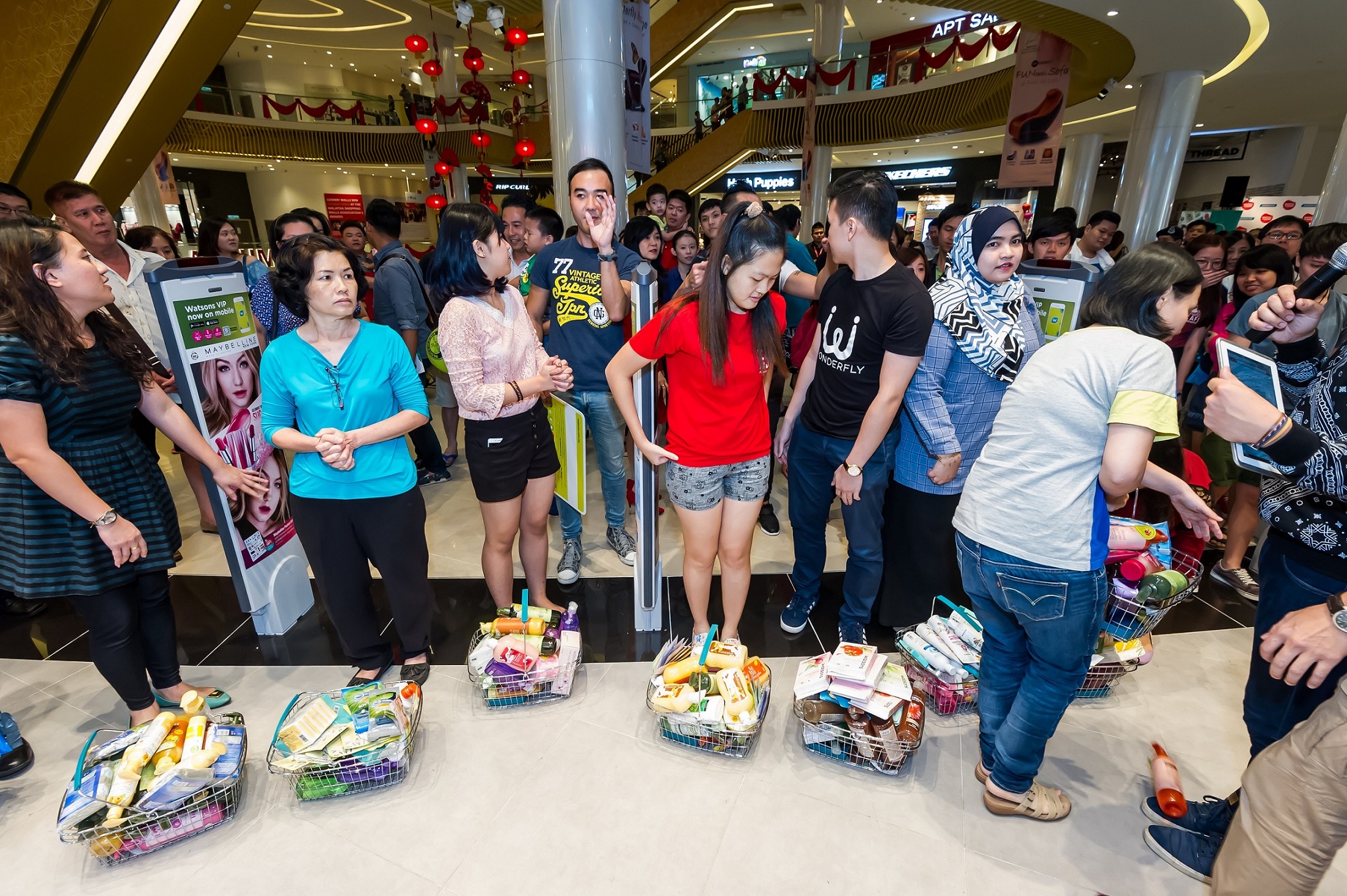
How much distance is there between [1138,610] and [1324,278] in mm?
1177

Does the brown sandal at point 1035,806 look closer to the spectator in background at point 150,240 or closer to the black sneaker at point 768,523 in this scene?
the black sneaker at point 768,523

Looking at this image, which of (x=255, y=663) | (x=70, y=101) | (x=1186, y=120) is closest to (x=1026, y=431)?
(x=255, y=663)

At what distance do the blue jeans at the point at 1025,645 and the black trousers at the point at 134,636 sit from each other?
2565 millimetres

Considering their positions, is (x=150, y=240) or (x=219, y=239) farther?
(x=219, y=239)

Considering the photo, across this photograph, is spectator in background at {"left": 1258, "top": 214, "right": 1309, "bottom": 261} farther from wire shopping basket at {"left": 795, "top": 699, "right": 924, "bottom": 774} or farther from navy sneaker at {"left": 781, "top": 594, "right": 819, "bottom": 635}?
wire shopping basket at {"left": 795, "top": 699, "right": 924, "bottom": 774}

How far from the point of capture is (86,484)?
5.94 feet

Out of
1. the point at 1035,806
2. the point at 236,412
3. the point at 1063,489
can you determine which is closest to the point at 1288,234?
the point at 1063,489

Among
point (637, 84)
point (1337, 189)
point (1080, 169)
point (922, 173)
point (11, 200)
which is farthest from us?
point (922, 173)

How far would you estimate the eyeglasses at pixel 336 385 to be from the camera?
1.93m

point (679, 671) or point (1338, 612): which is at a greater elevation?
point (1338, 612)

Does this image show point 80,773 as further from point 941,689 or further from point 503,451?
point 941,689

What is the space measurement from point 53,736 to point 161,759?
0.87 meters

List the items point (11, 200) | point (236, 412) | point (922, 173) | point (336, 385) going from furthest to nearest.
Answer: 1. point (922, 173)
2. point (11, 200)
3. point (236, 412)
4. point (336, 385)

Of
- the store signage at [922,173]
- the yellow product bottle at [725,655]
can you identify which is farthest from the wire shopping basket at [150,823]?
the store signage at [922,173]
